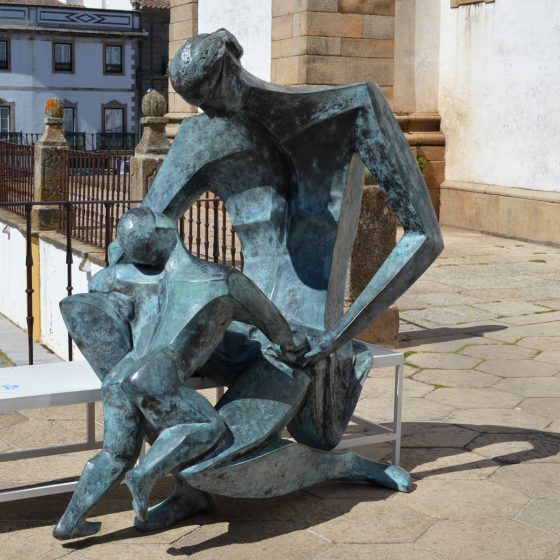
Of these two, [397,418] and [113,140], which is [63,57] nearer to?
[113,140]

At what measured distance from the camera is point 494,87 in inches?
524

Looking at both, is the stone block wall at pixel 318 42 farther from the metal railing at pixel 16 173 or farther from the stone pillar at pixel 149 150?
the metal railing at pixel 16 173

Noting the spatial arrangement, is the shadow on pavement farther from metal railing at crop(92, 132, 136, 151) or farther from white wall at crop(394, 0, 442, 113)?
metal railing at crop(92, 132, 136, 151)

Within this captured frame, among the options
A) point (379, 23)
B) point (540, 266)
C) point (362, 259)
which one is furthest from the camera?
point (540, 266)

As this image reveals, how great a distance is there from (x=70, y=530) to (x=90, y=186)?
973 cm

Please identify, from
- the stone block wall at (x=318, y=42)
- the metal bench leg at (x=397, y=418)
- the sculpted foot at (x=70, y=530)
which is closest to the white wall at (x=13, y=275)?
the stone block wall at (x=318, y=42)

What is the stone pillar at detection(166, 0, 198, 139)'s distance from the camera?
547 inches

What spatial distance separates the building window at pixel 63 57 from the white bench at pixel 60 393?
43239 millimetres

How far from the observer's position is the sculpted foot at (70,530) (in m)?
3.49

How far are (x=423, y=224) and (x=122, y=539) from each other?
140 centimetres

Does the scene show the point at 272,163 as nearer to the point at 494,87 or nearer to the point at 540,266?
the point at 540,266

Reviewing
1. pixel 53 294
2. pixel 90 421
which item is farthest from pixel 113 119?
pixel 90 421

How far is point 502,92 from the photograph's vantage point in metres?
13.1

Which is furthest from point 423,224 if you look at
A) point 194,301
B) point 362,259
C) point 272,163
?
point 362,259
